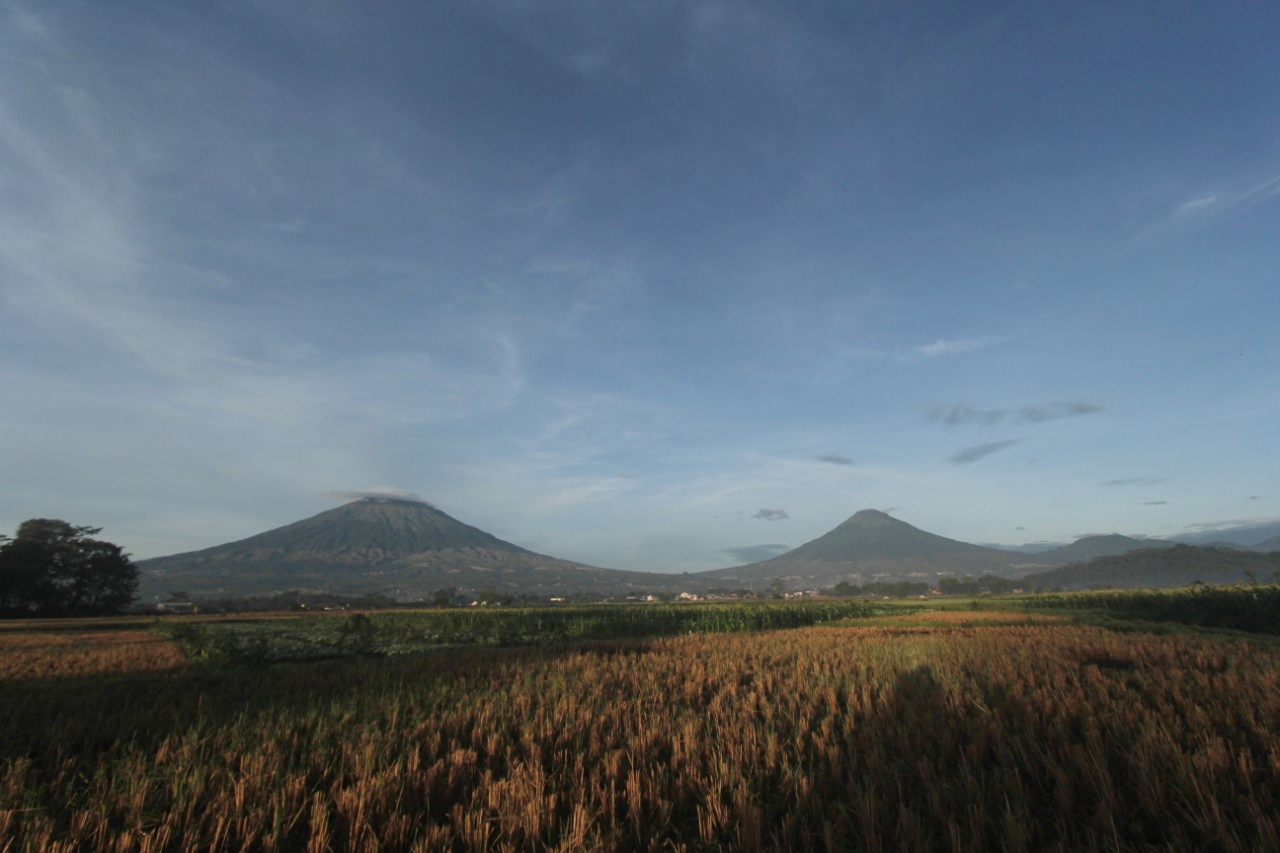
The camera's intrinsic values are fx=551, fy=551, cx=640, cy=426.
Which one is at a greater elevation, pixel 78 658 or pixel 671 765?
pixel 671 765

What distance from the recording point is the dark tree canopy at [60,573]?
57.3m

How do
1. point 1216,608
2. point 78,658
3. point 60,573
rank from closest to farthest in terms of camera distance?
point 78,658, point 1216,608, point 60,573

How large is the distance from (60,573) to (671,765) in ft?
287

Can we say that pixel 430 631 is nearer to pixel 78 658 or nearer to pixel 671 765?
pixel 78 658

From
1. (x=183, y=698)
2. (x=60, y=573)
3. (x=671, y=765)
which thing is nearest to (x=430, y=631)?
(x=183, y=698)

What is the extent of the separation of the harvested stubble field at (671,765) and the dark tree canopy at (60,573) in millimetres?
68715

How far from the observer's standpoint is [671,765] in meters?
6.66

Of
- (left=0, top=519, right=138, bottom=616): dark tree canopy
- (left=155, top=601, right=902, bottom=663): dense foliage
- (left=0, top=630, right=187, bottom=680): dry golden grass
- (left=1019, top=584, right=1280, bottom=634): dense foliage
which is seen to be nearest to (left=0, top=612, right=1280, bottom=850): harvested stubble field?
(left=0, top=630, right=187, bottom=680): dry golden grass

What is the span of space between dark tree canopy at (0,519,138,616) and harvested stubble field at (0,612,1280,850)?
225 feet

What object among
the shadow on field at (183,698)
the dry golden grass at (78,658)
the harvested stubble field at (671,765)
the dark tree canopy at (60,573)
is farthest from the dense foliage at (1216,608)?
the dark tree canopy at (60,573)

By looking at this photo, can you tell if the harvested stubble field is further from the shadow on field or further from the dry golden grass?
the dry golden grass

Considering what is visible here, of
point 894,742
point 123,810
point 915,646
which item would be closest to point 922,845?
point 894,742

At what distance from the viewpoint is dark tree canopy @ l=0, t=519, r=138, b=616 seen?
188 ft

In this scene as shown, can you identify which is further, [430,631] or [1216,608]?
[430,631]
